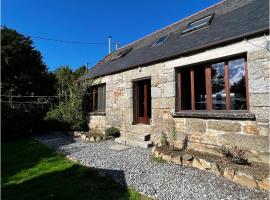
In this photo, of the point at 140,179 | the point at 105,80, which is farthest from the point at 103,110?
the point at 140,179

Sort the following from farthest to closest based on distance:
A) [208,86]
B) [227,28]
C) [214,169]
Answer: [227,28] < [208,86] < [214,169]

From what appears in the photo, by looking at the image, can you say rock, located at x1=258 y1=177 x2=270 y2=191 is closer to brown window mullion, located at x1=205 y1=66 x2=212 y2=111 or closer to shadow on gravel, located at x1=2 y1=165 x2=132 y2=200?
shadow on gravel, located at x1=2 y1=165 x2=132 y2=200

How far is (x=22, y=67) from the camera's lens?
1956cm

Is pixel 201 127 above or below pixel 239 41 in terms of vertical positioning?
below

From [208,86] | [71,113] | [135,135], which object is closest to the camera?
[208,86]

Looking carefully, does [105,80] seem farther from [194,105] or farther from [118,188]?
[118,188]

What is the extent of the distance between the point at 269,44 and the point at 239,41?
2.28 ft

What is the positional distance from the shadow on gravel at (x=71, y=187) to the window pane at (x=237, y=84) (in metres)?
3.27

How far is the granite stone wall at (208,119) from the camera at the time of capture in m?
4.86

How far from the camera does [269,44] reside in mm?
4793

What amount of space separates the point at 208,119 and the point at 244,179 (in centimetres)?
205

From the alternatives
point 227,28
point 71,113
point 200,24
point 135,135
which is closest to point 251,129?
point 227,28

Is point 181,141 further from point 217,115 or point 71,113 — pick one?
point 71,113

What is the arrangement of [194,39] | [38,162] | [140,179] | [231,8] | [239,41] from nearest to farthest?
[140,179] → [239,41] → [38,162] → [194,39] → [231,8]
